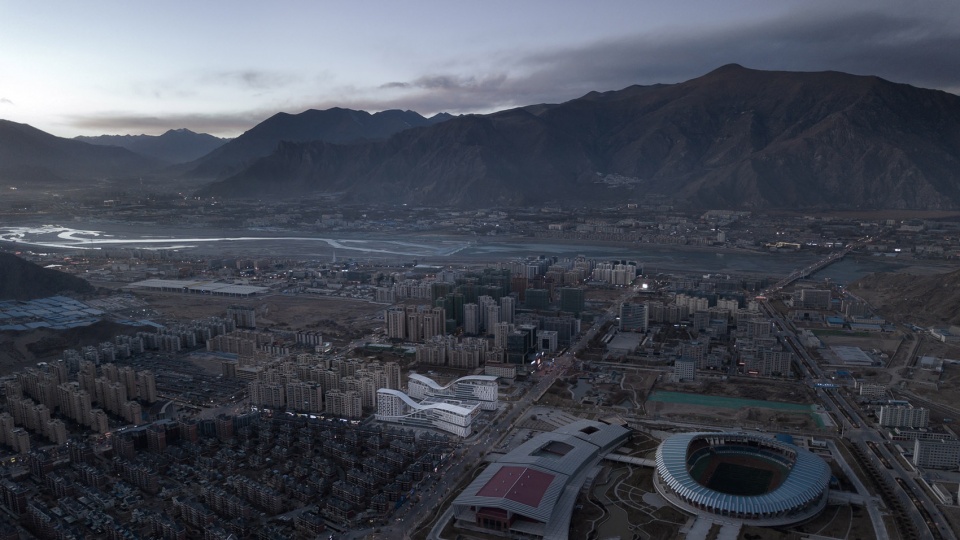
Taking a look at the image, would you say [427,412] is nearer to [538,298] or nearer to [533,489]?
[533,489]

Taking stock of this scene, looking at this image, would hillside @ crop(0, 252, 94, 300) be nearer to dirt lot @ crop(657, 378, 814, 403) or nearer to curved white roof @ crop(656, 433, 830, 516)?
dirt lot @ crop(657, 378, 814, 403)

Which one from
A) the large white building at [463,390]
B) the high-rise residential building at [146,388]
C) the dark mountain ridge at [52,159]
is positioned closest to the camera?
the large white building at [463,390]

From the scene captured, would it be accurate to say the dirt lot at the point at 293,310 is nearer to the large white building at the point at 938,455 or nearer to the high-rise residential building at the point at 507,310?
the high-rise residential building at the point at 507,310

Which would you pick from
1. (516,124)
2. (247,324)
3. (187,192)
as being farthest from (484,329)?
(516,124)

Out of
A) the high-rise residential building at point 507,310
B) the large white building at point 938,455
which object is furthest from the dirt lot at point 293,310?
the large white building at point 938,455

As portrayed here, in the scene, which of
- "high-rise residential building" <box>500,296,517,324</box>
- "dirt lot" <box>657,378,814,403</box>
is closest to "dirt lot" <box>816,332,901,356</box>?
"dirt lot" <box>657,378,814,403</box>

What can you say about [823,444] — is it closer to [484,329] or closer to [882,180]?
[484,329]
